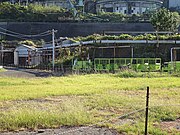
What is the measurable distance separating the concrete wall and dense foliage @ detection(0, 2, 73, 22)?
9.11 feet

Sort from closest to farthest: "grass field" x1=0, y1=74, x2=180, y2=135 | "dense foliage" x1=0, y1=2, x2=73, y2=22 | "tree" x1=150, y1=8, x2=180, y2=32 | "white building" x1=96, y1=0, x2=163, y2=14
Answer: "grass field" x1=0, y1=74, x2=180, y2=135, "tree" x1=150, y1=8, x2=180, y2=32, "dense foliage" x1=0, y1=2, x2=73, y2=22, "white building" x1=96, y1=0, x2=163, y2=14

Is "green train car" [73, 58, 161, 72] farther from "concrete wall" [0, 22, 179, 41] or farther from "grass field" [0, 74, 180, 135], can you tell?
"concrete wall" [0, 22, 179, 41]

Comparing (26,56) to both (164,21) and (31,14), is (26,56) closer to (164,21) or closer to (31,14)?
(31,14)

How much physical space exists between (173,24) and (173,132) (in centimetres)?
3932

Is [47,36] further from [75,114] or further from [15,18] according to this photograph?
[75,114]

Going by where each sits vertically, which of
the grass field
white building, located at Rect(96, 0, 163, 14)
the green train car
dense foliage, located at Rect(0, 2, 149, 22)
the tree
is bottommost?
the grass field

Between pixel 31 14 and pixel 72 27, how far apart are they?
421 inches

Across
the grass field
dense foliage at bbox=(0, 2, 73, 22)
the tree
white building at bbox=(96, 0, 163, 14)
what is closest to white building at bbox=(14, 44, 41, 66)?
dense foliage at bbox=(0, 2, 73, 22)

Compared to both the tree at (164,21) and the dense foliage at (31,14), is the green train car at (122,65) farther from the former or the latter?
the dense foliage at (31,14)

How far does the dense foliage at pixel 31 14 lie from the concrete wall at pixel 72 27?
2776 millimetres

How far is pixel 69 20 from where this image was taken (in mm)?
62375

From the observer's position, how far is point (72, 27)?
59781mm

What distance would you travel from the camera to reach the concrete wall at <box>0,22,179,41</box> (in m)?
58.4

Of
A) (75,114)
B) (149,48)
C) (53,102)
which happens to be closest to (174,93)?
(53,102)
